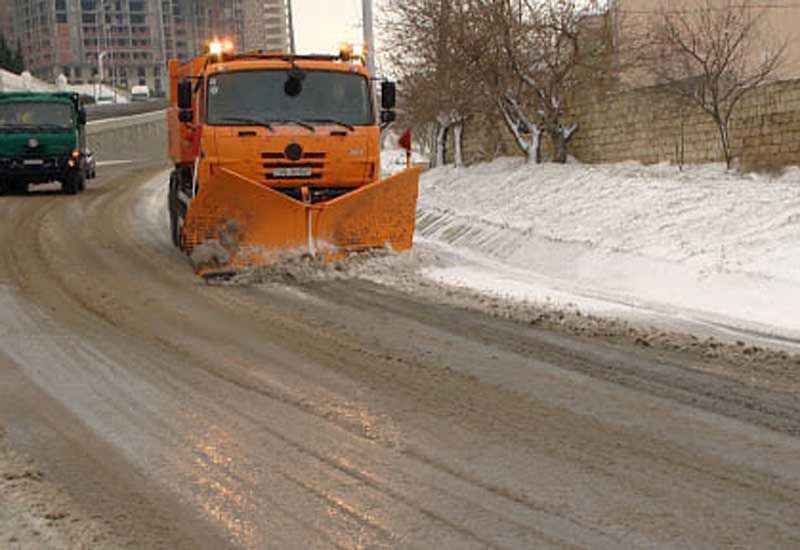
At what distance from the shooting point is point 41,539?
373 cm

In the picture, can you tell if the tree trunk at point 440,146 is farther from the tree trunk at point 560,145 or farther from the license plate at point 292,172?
the license plate at point 292,172

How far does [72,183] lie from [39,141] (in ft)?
3.90

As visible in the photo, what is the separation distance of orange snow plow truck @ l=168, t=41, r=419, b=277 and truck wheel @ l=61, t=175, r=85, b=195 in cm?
1136

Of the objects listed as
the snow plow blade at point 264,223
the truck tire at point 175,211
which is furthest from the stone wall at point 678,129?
the truck tire at point 175,211

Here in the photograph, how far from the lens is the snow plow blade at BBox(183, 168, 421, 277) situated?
10945 millimetres

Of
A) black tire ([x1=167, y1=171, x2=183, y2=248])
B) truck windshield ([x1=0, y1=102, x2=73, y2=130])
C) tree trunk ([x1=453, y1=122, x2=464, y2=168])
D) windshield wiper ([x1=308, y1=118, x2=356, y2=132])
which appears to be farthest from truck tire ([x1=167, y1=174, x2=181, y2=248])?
tree trunk ([x1=453, y1=122, x2=464, y2=168])

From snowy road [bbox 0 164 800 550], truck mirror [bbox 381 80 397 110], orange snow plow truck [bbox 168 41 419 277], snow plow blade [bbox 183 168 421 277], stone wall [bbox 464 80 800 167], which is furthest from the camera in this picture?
stone wall [bbox 464 80 800 167]

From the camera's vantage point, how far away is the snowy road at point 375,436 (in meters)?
3.84

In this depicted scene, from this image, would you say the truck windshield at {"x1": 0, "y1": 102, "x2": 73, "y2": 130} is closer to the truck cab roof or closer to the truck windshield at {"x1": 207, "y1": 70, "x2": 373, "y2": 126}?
the truck cab roof

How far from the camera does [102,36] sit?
158m

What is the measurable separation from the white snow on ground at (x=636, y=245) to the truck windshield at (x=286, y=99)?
233 centimetres

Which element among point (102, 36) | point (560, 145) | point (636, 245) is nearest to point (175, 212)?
point (636, 245)

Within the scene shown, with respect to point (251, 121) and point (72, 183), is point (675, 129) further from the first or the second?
point (72, 183)

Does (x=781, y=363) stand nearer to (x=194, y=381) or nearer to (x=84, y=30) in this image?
(x=194, y=381)
